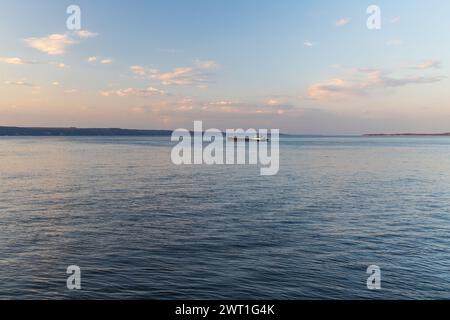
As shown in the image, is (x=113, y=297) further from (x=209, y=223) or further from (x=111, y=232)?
(x=209, y=223)

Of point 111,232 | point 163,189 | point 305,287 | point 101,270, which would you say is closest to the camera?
point 305,287

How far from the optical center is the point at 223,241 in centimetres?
3191

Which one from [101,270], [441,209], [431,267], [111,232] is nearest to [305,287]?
[431,267]

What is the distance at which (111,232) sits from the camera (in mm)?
34062

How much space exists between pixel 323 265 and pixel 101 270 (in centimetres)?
1485

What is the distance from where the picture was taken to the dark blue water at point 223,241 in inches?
926

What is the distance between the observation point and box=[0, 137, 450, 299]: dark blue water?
2352cm
